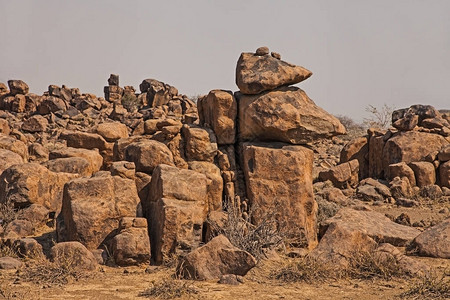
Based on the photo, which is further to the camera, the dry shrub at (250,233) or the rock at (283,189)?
the rock at (283,189)

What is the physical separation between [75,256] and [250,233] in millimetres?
2713

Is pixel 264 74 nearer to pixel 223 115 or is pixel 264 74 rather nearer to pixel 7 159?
pixel 223 115

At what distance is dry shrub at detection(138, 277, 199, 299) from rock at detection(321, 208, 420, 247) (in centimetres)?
327

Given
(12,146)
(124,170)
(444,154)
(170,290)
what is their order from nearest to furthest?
(170,290) < (124,170) < (12,146) < (444,154)

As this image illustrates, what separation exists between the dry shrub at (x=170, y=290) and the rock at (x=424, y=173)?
1186cm

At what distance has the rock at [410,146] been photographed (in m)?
17.1

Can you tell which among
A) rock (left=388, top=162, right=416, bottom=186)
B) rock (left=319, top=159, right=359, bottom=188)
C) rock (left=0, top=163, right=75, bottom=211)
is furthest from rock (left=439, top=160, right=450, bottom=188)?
rock (left=0, top=163, right=75, bottom=211)

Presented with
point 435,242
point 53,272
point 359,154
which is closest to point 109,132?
point 53,272

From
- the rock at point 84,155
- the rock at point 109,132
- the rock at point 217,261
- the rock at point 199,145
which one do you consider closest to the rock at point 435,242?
the rock at point 217,261

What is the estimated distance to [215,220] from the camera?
833cm

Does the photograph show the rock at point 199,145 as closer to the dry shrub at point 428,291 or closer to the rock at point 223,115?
the rock at point 223,115

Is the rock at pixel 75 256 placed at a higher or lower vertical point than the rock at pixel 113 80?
lower

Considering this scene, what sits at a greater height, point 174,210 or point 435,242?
point 174,210

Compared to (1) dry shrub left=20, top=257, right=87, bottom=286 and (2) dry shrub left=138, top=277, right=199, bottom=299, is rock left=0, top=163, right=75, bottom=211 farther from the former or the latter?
(2) dry shrub left=138, top=277, right=199, bottom=299
